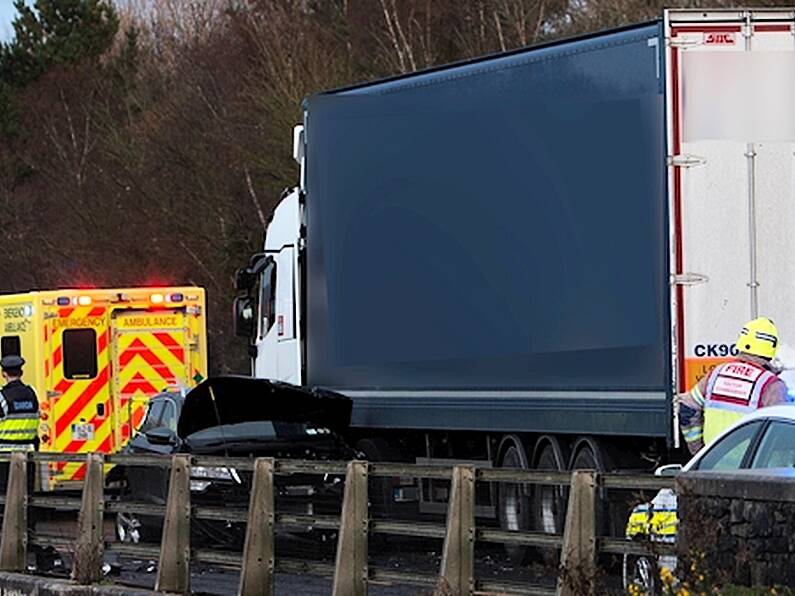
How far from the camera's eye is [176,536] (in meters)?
13.2

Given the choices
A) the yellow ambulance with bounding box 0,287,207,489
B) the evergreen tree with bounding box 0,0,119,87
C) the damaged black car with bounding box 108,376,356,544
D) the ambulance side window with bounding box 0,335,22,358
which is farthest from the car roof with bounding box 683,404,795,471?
the evergreen tree with bounding box 0,0,119,87

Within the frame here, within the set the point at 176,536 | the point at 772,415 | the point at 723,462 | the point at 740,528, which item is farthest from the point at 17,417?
the point at 740,528

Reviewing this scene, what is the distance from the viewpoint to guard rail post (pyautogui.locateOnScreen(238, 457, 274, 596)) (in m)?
12.5

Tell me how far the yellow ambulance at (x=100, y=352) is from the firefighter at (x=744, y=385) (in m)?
13.2

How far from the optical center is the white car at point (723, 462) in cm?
945

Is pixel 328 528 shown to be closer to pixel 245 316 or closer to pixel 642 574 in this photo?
pixel 642 574

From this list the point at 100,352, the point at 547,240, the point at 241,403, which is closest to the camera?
the point at 547,240

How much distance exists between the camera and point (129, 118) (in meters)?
63.0

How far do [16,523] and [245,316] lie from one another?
24.0 feet

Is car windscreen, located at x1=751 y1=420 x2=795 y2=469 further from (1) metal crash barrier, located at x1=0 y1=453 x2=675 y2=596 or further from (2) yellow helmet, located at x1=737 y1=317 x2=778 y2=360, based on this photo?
(2) yellow helmet, located at x1=737 y1=317 x2=778 y2=360

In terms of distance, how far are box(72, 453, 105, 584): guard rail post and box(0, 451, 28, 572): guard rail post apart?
95 cm

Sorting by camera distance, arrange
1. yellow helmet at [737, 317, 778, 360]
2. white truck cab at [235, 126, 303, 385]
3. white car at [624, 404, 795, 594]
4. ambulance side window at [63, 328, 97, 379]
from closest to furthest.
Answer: white car at [624, 404, 795, 594] < yellow helmet at [737, 317, 778, 360] < white truck cab at [235, 126, 303, 385] < ambulance side window at [63, 328, 97, 379]

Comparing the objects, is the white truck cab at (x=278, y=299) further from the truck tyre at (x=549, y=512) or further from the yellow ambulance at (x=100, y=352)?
the truck tyre at (x=549, y=512)

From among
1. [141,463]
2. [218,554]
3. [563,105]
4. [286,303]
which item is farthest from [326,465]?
[286,303]
